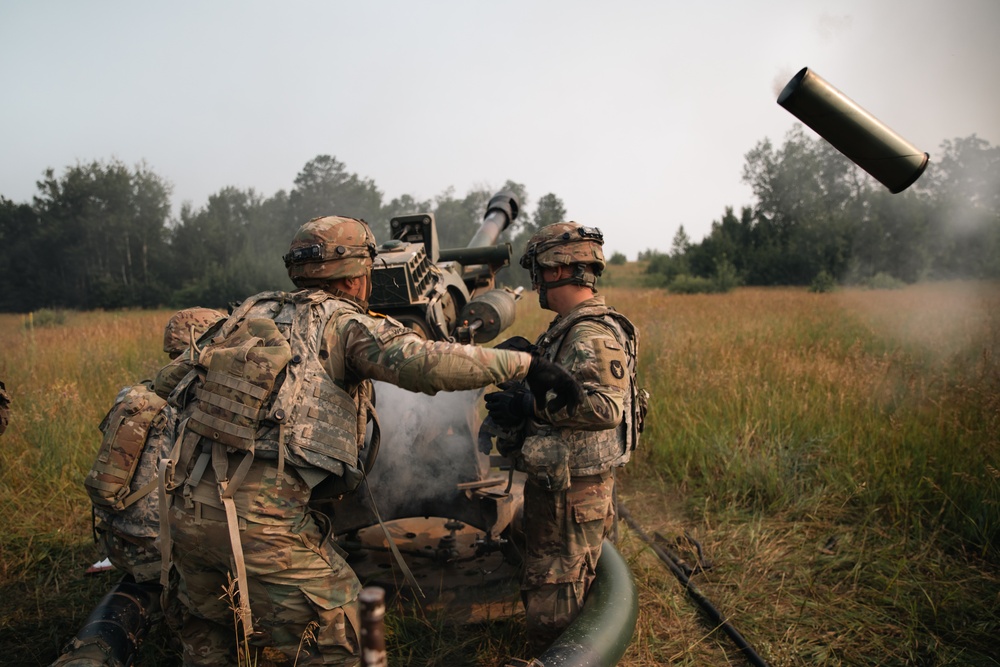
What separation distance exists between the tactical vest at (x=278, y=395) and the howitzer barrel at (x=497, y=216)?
3921 mm

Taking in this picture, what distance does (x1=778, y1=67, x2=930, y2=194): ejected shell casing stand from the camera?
8.61 feet

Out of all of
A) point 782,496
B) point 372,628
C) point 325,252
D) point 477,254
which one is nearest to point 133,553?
point 325,252

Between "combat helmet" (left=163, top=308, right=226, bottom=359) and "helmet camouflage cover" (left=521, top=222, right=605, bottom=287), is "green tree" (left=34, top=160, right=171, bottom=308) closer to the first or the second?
"combat helmet" (left=163, top=308, right=226, bottom=359)

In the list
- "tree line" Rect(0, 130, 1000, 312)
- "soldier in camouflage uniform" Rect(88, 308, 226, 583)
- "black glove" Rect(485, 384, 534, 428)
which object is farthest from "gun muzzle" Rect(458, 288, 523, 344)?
"tree line" Rect(0, 130, 1000, 312)

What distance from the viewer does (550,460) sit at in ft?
9.57

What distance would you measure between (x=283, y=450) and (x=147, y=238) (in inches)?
691

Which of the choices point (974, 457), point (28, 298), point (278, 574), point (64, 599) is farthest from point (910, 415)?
point (28, 298)

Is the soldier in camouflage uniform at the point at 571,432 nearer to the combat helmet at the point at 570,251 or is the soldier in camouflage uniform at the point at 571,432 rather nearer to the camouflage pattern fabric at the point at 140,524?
the combat helmet at the point at 570,251

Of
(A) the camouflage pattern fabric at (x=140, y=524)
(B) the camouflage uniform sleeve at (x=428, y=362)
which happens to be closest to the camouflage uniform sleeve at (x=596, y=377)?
(B) the camouflage uniform sleeve at (x=428, y=362)

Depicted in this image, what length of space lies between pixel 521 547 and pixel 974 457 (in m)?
3.37

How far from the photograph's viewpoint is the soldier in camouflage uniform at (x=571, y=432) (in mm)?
2861

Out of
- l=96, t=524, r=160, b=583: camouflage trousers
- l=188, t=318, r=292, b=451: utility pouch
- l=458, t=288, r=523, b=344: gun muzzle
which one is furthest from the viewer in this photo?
l=458, t=288, r=523, b=344: gun muzzle

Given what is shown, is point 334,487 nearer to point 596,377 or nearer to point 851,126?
point 596,377

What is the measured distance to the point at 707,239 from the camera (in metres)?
27.7
